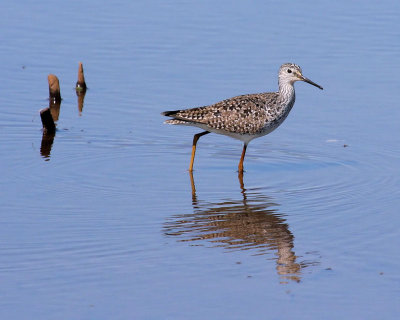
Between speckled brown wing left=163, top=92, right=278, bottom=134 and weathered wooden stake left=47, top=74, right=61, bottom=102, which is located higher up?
weathered wooden stake left=47, top=74, right=61, bottom=102

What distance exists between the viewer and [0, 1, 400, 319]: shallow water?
8.70m

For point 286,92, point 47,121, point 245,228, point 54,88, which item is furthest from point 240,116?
point 54,88

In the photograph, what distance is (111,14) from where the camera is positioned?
2059cm

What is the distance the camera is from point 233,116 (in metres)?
13.5

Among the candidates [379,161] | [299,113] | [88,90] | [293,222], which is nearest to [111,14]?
[88,90]

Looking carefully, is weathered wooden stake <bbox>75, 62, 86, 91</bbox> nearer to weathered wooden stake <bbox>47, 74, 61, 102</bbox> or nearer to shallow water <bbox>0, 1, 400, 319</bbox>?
shallow water <bbox>0, 1, 400, 319</bbox>

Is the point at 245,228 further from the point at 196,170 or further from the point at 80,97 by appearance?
the point at 80,97

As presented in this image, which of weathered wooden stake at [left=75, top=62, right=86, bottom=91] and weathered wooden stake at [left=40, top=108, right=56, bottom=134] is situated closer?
weathered wooden stake at [left=40, top=108, right=56, bottom=134]

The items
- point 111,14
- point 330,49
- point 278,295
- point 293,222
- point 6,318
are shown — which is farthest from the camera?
point 111,14

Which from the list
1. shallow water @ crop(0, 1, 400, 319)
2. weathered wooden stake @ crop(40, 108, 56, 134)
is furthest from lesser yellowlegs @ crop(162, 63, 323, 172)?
weathered wooden stake @ crop(40, 108, 56, 134)

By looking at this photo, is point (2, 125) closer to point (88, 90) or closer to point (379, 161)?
point (88, 90)

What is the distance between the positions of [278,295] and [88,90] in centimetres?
896

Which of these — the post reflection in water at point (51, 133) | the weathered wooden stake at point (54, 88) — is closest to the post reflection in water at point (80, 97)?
the post reflection in water at point (51, 133)

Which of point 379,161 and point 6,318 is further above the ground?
point 379,161
